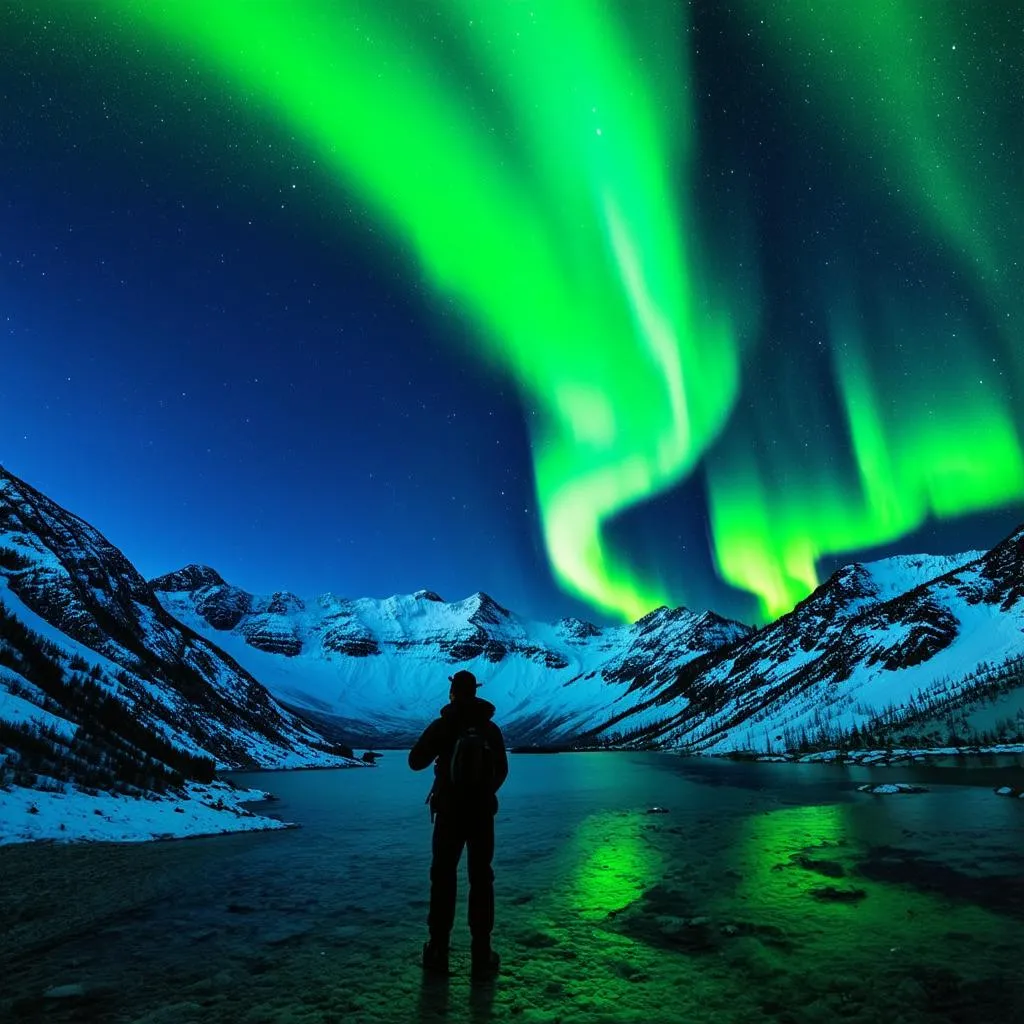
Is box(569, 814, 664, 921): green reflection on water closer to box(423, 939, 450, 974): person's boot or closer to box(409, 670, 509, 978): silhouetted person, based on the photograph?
box(409, 670, 509, 978): silhouetted person

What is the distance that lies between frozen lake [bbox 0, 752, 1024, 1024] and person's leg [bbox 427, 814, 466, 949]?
50cm

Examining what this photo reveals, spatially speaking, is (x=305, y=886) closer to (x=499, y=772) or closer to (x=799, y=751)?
(x=499, y=772)

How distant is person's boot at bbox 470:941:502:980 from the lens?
7.39 m

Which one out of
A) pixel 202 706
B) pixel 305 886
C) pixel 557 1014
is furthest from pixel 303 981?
pixel 202 706

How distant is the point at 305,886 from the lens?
13.2 m

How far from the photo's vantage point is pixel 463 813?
27.0ft

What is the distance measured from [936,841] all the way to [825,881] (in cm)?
884

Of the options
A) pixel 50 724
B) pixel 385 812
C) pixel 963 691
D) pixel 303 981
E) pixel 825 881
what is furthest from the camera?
pixel 963 691

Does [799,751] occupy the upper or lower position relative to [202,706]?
lower

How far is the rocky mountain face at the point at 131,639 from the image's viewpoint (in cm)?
10294

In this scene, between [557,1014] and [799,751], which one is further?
[799,751]

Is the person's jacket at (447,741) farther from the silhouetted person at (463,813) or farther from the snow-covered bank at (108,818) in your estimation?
the snow-covered bank at (108,818)

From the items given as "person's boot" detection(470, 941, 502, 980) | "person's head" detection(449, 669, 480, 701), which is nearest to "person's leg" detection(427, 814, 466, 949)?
→ "person's boot" detection(470, 941, 502, 980)

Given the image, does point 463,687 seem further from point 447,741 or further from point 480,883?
point 480,883
